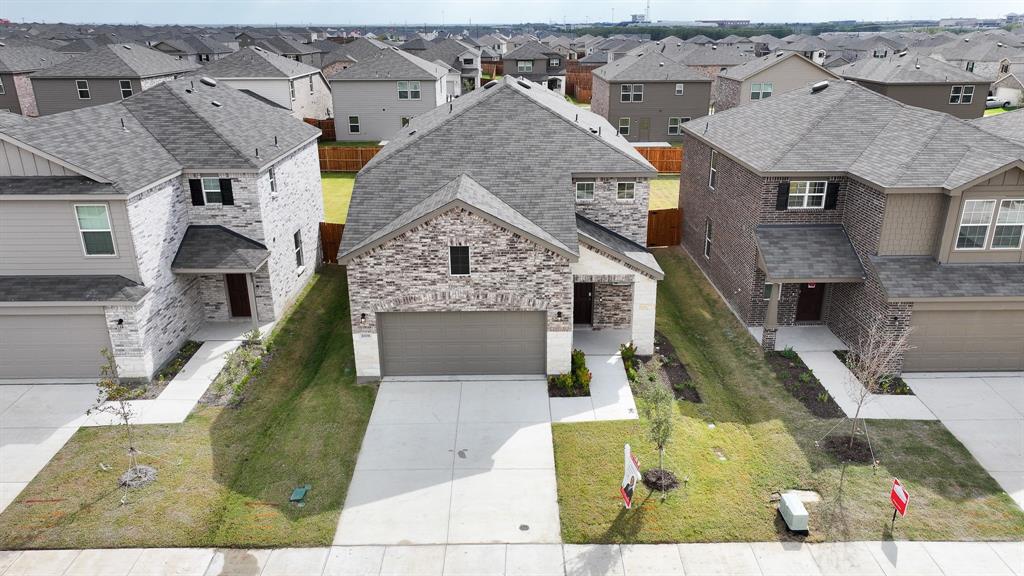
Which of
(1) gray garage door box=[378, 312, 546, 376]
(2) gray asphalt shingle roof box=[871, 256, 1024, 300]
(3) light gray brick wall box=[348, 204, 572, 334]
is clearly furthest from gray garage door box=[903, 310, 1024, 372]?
(1) gray garage door box=[378, 312, 546, 376]

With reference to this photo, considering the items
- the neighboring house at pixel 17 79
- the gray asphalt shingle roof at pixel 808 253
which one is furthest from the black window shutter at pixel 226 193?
the neighboring house at pixel 17 79

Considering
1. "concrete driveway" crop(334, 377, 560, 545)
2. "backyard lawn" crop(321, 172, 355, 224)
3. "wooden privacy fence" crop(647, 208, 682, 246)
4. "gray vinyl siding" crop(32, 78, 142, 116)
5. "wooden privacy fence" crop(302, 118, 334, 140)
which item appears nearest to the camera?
"concrete driveway" crop(334, 377, 560, 545)

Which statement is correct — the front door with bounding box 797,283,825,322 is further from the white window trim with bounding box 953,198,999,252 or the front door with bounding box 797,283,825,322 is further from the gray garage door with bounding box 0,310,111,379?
the gray garage door with bounding box 0,310,111,379

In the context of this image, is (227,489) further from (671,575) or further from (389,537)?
(671,575)

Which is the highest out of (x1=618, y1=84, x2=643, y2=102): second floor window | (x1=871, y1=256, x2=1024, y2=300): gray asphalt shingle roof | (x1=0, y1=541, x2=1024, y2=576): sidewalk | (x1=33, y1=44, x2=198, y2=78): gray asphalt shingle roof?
(x1=33, y1=44, x2=198, y2=78): gray asphalt shingle roof

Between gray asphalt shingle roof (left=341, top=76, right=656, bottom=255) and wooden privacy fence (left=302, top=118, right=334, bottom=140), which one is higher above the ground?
gray asphalt shingle roof (left=341, top=76, right=656, bottom=255)

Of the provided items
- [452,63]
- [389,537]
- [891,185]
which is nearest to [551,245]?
[389,537]
